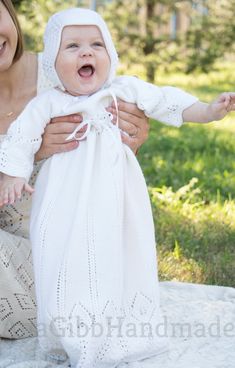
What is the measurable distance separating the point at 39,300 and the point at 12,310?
0.35 metres

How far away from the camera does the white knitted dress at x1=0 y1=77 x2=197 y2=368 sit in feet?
7.76

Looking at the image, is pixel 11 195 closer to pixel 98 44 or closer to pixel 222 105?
pixel 98 44

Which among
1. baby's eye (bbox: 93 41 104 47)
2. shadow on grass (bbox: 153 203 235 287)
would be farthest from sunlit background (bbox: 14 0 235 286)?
baby's eye (bbox: 93 41 104 47)

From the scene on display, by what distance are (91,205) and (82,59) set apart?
468 millimetres

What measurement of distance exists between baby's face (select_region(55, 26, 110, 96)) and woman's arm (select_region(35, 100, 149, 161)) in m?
0.11

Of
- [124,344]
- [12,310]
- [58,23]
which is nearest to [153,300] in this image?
[124,344]

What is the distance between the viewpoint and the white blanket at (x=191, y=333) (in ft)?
8.27

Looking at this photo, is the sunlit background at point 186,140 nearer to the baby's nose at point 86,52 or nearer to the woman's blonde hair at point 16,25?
the woman's blonde hair at point 16,25

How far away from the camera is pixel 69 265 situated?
92.7 inches

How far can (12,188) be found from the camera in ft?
7.93

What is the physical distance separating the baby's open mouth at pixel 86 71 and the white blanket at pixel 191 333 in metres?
0.92

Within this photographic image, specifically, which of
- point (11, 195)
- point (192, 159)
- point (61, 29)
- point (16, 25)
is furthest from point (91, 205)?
point (192, 159)

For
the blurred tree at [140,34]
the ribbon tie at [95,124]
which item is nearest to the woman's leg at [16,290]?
the ribbon tie at [95,124]

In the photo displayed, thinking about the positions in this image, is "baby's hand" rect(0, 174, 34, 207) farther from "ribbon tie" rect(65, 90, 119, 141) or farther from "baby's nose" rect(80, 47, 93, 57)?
"baby's nose" rect(80, 47, 93, 57)
